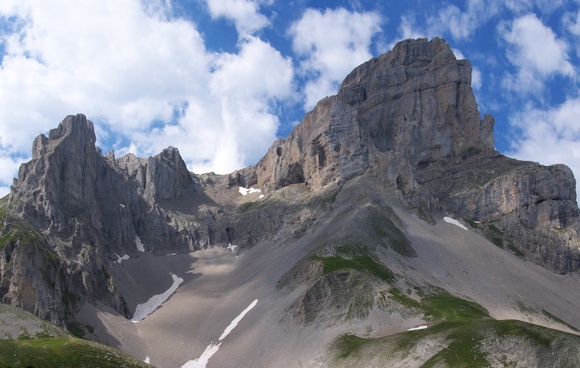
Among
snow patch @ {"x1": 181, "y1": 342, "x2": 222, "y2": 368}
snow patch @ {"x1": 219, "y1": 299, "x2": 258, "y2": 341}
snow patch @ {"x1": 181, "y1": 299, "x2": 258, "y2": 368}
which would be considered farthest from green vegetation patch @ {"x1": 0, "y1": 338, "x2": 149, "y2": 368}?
snow patch @ {"x1": 219, "y1": 299, "x2": 258, "y2": 341}

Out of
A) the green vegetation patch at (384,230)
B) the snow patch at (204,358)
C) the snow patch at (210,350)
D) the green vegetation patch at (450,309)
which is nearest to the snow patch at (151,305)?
the snow patch at (210,350)

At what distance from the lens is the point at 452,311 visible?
124625mm

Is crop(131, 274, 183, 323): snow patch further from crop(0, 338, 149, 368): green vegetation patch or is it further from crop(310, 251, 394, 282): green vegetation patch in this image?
crop(0, 338, 149, 368): green vegetation patch

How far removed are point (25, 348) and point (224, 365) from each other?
4632 centimetres

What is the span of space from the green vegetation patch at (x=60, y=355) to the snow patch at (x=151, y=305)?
218 ft

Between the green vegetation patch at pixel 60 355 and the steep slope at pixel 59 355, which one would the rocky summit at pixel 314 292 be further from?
the green vegetation patch at pixel 60 355

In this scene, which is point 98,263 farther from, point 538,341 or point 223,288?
point 538,341

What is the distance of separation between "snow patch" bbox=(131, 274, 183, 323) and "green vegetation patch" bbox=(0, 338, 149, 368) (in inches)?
2611


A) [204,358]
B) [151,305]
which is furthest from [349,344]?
[151,305]

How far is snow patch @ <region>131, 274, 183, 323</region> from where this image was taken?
6651 inches

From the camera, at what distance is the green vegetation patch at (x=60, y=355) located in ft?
286

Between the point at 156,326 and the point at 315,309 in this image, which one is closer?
the point at 315,309

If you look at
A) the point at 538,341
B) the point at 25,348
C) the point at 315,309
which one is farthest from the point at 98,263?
the point at 538,341

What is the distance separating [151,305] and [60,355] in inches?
3412
